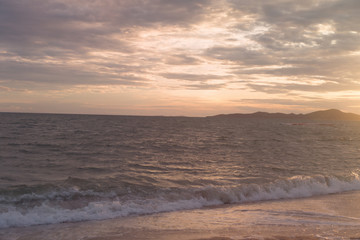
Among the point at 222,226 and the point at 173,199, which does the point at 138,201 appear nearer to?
the point at 173,199

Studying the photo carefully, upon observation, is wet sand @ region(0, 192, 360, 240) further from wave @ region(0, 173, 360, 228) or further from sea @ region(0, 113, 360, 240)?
wave @ region(0, 173, 360, 228)

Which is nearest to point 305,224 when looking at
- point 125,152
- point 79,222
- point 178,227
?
point 178,227

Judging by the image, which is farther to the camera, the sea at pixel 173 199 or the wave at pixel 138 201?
the wave at pixel 138 201

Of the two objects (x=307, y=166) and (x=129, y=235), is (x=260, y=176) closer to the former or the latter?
(x=307, y=166)

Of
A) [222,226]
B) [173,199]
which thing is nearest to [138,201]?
[173,199]

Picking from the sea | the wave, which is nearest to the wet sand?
the sea

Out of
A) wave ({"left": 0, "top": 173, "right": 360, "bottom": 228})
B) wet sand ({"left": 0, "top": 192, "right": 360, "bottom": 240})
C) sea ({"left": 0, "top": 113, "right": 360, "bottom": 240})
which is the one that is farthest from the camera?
wave ({"left": 0, "top": 173, "right": 360, "bottom": 228})

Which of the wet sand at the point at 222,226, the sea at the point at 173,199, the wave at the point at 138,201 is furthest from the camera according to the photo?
the wave at the point at 138,201

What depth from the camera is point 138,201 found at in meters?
11.0

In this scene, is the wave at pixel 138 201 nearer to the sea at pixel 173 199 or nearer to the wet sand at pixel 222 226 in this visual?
the sea at pixel 173 199

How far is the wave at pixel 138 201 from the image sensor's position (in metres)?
9.17

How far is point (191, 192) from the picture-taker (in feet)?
40.3

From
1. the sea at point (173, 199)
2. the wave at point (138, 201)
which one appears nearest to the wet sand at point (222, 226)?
the sea at point (173, 199)

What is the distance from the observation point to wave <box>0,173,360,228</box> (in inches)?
361
